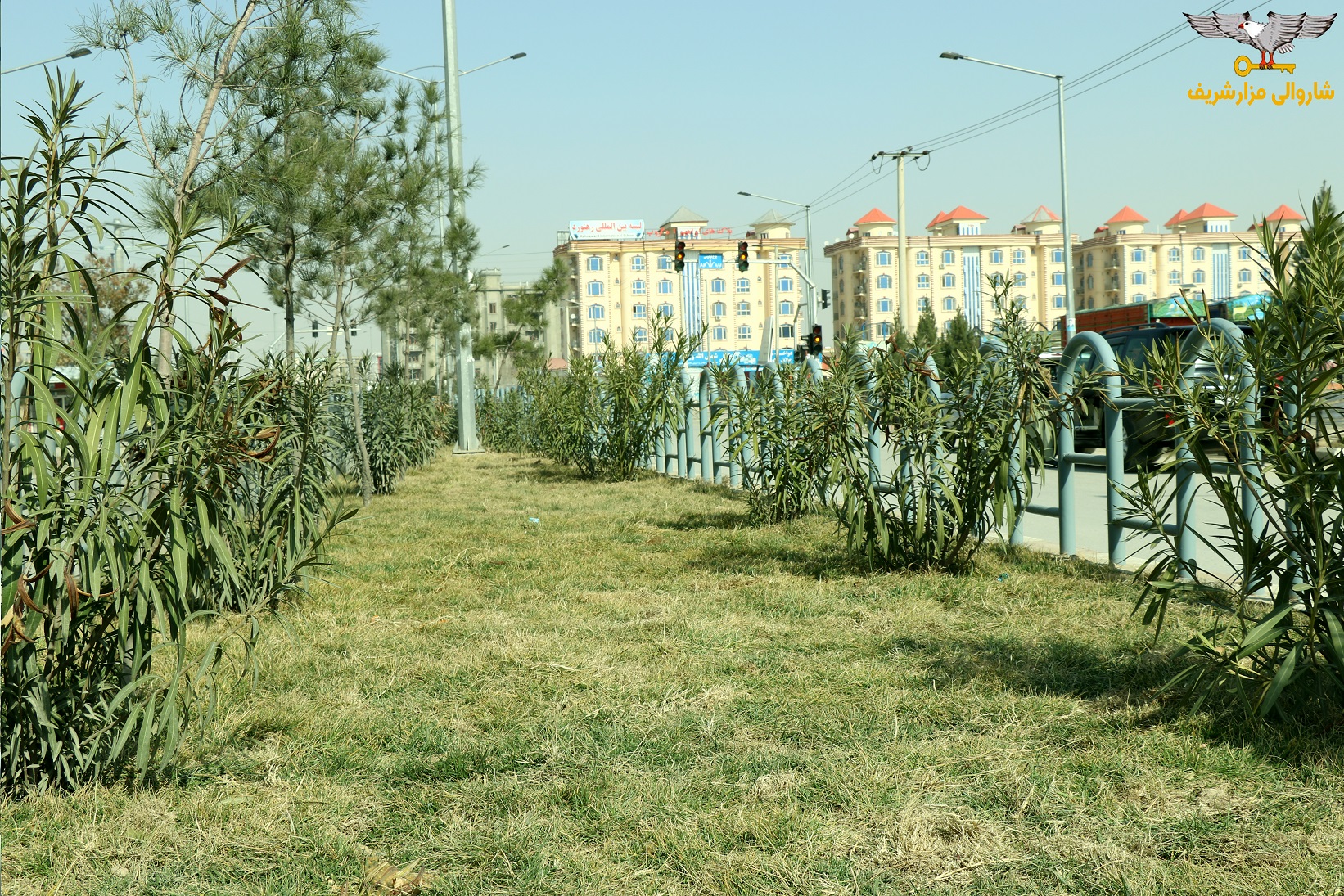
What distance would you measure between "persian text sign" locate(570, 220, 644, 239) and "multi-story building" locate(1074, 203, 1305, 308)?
41998 millimetres

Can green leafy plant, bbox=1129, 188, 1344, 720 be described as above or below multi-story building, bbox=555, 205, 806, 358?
below

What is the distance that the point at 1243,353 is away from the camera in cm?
408

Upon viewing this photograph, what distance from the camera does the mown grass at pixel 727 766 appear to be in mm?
2986

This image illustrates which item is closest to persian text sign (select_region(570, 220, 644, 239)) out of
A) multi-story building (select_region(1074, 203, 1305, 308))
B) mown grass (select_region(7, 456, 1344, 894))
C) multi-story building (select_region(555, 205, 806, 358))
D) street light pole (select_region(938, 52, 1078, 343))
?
multi-story building (select_region(555, 205, 806, 358))

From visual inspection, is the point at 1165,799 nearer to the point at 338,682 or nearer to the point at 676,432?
the point at 338,682

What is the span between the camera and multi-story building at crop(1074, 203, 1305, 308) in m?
109

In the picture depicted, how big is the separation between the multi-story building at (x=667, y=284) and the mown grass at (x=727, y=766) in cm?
9198

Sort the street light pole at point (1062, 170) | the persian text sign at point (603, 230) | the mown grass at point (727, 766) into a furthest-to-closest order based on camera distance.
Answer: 1. the persian text sign at point (603, 230)
2. the street light pole at point (1062, 170)
3. the mown grass at point (727, 766)

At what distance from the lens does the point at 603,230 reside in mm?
98375

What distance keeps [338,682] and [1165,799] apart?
2972 mm

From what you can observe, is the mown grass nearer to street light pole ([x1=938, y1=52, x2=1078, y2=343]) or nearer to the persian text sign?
street light pole ([x1=938, y1=52, x2=1078, y2=343])

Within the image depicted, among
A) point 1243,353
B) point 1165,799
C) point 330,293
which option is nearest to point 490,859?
point 1165,799

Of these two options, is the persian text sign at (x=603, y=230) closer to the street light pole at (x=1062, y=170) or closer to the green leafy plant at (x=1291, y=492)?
the street light pole at (x=1062, y=170)

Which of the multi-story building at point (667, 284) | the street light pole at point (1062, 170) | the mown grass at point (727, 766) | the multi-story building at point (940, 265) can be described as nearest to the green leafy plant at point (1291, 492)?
the mown grass at point (727, 766)
